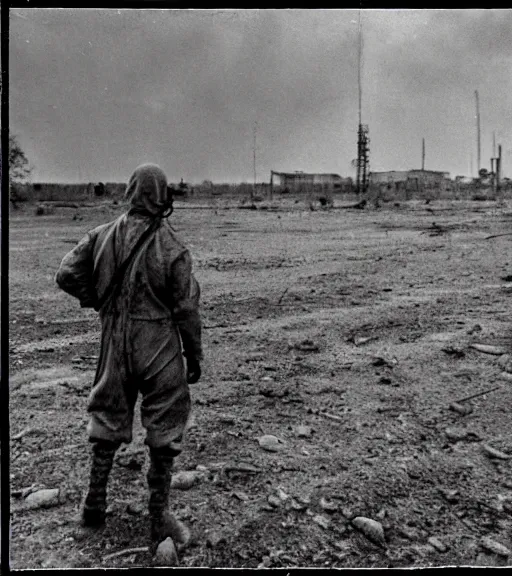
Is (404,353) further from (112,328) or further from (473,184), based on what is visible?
(473,184)

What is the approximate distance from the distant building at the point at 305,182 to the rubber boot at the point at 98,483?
17.2 meters

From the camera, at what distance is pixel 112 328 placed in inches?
110

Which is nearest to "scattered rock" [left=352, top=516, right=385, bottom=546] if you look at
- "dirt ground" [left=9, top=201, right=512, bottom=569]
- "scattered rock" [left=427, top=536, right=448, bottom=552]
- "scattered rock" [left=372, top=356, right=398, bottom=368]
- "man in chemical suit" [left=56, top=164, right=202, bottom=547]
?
"dirt ground" [left=9, top=201, right=512, bottom=569]

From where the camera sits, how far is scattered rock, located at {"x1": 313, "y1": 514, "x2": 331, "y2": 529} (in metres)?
3.23

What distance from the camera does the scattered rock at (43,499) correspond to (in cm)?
333

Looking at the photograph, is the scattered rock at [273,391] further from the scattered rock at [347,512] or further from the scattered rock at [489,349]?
the scattered rock at [489,349]

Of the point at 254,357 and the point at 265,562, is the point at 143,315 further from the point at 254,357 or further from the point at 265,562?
the point at 254,357

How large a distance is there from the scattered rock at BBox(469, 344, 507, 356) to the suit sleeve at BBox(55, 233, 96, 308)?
166 inches

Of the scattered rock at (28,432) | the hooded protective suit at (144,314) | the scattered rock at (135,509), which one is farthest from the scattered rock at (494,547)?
the scattered rock at (28,432)

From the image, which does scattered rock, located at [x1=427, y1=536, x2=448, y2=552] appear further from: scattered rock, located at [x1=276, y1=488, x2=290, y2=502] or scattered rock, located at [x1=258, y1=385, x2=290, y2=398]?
scattered rock, located at [x1=258, y1=385, x2=290, y2=398]

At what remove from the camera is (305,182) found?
2034 cm

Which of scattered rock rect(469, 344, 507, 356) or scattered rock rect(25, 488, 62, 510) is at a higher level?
scattered rock rect(469, 344, 507, 356)

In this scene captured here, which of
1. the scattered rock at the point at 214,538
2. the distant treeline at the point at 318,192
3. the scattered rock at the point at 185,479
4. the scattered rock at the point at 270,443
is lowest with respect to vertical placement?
the scattered rock at the point at 214,538

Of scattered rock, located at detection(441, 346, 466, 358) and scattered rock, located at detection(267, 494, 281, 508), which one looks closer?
scattered rock, located at detection(267, 494, 281, 508)
